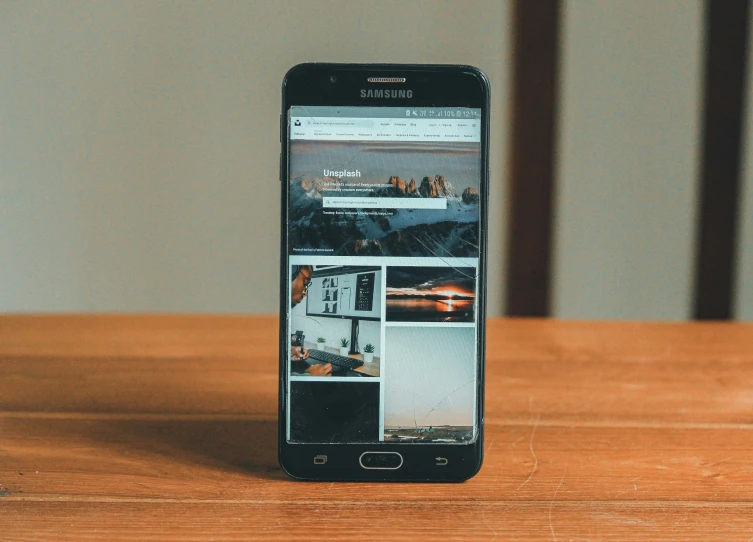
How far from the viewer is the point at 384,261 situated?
0.45m

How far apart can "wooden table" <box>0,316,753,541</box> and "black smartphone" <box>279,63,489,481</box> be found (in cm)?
6

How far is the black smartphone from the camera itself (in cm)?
44

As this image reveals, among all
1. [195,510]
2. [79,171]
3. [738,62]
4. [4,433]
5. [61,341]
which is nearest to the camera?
[195,510]

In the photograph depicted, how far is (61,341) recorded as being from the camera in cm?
76

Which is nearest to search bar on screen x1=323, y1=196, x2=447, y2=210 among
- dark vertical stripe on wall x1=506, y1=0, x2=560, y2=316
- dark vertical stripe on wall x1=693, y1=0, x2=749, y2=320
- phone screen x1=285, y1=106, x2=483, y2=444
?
phone screen x1=285, y1=106, x2=483, y2=444

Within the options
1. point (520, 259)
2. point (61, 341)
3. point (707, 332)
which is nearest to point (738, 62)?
point (520, 259)

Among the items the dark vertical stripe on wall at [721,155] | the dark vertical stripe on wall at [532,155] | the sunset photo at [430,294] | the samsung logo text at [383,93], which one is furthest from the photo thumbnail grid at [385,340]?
the dark vertical stripe on wall at [721,155]

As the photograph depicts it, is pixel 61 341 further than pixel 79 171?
No

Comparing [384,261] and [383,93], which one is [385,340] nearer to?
[384,261]

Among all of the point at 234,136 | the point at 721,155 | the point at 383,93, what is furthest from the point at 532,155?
the point at 383,93

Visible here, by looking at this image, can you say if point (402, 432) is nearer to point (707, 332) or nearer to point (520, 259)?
point (707, 332)

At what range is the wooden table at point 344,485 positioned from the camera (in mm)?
371

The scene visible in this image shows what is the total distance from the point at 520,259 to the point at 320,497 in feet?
3.85

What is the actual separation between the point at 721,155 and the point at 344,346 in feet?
4.64
